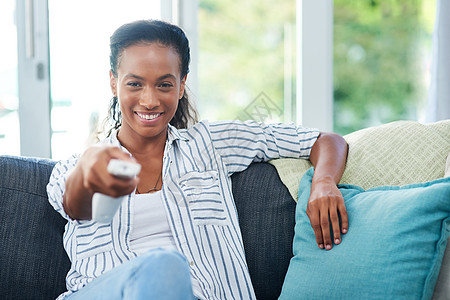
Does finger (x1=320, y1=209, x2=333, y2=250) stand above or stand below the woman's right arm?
below

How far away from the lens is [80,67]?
8.50 feet

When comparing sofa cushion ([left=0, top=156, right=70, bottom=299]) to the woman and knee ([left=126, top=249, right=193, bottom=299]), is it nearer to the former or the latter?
the woman

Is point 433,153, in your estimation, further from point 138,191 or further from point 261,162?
point 138,191

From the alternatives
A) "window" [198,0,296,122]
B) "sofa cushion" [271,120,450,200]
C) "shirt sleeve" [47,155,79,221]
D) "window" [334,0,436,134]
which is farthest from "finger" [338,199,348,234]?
"window" [334,0,436,134]

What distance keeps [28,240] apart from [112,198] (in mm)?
699

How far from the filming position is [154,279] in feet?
3.23

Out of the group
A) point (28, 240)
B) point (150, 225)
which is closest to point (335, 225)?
point (150, 225)

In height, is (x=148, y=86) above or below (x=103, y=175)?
above

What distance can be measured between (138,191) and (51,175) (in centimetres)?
23

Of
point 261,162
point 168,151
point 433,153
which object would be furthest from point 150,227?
point 433,153

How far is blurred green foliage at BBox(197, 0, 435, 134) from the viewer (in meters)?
2.80

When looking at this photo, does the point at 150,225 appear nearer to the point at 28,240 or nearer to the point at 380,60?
the point at 28,240

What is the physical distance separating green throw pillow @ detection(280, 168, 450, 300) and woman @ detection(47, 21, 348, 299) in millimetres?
47

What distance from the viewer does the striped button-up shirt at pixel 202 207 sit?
137 cm
